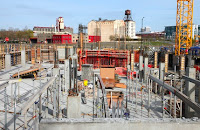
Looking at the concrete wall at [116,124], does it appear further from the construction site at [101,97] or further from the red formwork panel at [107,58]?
the red formwork panel at [107,58]

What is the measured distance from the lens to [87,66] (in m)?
18.4

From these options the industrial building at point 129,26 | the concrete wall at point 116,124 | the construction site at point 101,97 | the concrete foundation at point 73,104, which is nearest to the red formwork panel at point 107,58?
the construction site at point 101,97

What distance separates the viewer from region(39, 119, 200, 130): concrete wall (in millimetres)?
4770

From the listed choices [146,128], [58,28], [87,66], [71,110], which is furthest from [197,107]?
[58,28]

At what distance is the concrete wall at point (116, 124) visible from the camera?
477 centimetres

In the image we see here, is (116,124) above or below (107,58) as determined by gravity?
below

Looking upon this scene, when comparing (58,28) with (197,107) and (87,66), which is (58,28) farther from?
(197,107)

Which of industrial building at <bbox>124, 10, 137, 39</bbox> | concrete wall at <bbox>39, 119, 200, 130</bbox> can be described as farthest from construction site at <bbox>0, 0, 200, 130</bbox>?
industrial building at <bbox>124, 10, 137, 39</bbox>

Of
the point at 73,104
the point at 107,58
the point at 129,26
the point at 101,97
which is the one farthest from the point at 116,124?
the point at 129,26

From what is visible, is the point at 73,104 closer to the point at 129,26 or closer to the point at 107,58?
the point at 107,58

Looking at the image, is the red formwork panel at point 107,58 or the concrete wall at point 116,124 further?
the red formwork panel at point 107,58

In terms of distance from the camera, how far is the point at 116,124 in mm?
4844

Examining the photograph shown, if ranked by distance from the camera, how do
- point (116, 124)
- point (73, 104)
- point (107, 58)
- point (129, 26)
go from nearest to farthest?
point (116, 124) → point (73, 104) → point (107, 58) → point (129, 26)

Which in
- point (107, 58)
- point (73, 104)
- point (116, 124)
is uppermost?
point (107, 58)
